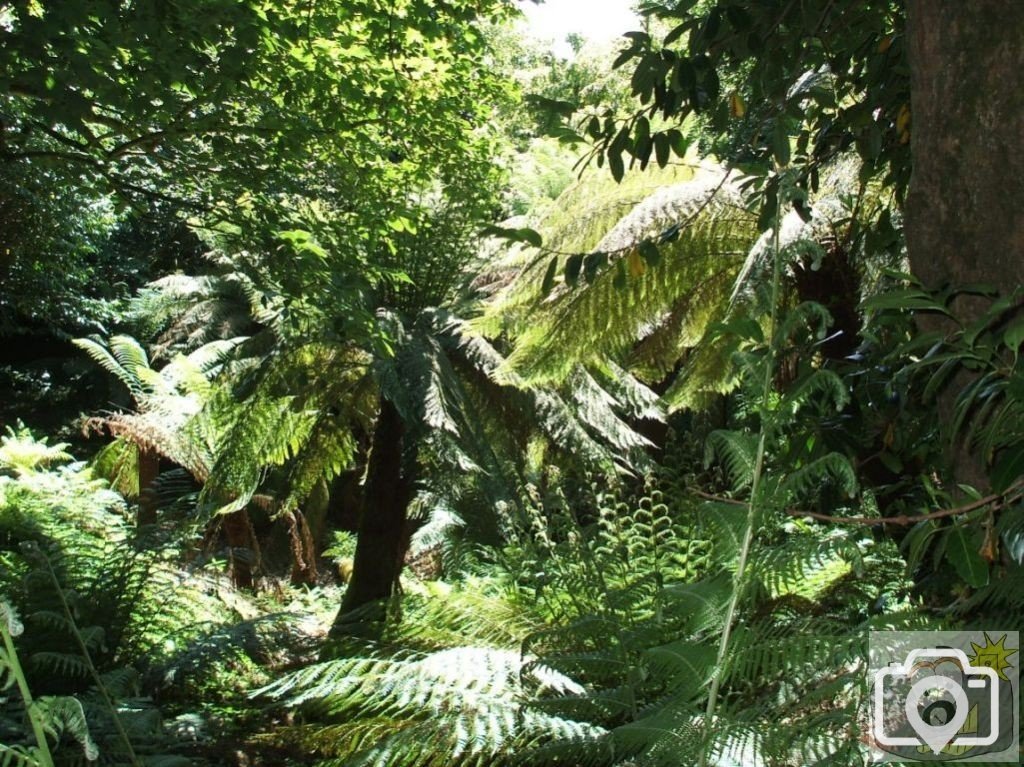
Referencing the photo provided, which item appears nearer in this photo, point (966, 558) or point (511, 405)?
point (966, 558)

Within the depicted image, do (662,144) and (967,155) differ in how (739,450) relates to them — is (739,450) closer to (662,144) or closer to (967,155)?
(967,155)

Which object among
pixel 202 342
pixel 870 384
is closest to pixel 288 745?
pixel 870 384

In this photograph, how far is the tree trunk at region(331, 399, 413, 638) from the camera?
5.38m

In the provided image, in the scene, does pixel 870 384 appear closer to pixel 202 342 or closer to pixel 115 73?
pixel 115 73

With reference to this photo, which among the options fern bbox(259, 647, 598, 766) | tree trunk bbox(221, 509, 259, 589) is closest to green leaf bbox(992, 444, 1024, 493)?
fern bbox(259, 647, 598, 766)

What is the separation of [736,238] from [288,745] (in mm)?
3133

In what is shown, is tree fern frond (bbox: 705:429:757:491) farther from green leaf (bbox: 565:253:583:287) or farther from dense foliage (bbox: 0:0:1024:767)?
green leaf (bbox: 565:253:583:287)

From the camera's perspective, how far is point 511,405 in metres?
5.82

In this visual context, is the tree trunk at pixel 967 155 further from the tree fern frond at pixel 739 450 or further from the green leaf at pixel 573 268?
the green leaf at pixel 573 268

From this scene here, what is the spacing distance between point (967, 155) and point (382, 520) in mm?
4608

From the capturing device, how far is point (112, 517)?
554cm

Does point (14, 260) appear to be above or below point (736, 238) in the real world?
above

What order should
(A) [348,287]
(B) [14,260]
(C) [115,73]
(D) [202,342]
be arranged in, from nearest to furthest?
(C) [115,73]
(A) [348,287]
(B) [14,260]
(D) [202,342]

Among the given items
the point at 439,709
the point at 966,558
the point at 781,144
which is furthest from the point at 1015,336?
the point at 439,709
